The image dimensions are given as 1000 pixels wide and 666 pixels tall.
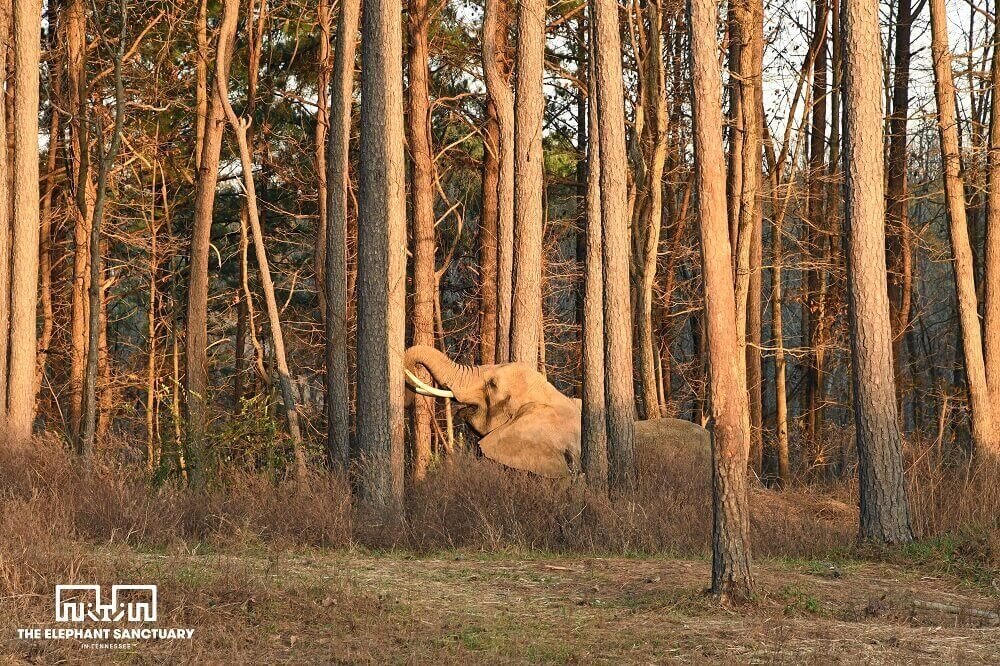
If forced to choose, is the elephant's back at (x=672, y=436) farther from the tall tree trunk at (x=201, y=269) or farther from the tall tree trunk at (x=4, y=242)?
the tall tree trunk at (x=4, y=242)

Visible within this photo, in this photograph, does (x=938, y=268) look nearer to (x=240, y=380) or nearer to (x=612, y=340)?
(x=240, y=380)

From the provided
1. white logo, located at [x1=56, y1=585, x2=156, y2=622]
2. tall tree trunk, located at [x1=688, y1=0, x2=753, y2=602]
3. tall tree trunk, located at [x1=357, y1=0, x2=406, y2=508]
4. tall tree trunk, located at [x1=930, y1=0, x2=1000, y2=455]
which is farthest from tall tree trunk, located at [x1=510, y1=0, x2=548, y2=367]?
white logo, located at [x1=56, y1=585, x2=156, y2=622]

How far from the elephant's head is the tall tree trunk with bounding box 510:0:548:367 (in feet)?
7.02

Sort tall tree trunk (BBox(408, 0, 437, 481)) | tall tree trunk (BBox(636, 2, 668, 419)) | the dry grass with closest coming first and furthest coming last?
the dry grass
tall tree trunk (BBox(408, 0, 437, 481))
tall tree trunk (BBox(636, 2, 668, 419))

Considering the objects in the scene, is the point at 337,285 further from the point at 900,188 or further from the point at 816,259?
the point at 900,188

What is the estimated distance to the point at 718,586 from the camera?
9125 millimetres

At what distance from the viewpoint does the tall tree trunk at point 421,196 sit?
66.1 ft

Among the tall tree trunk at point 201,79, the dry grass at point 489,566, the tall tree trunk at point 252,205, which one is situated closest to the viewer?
the dry grass at point 489,566

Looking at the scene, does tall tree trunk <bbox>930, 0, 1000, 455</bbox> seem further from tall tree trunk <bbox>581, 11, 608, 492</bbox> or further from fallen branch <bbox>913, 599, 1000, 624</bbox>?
fallen branch <bbox>913, 599, 1000, 624</bbox>

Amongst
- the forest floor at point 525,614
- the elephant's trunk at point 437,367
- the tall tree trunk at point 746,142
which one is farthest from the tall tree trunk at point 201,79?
the forest floor at point 525,614

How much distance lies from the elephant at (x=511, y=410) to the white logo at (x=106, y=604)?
6.02 m

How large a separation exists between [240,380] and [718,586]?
68.2ft

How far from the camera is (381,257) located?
13367 millimetres

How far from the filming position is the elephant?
14.2 metres
